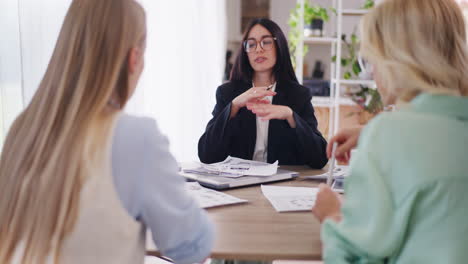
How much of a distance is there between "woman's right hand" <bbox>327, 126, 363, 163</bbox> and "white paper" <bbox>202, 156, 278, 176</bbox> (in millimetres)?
334

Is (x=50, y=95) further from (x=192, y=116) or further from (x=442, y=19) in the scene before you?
(x=192, y=116)

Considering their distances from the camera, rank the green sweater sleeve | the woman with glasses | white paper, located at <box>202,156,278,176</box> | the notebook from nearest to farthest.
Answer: the green sweater sleeve < the notebook < white paper, located at <box>202,156,278,176</box> < the woman with glasses

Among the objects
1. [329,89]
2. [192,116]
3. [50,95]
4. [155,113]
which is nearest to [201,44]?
[192,116]

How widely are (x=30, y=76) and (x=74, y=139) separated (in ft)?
3.88

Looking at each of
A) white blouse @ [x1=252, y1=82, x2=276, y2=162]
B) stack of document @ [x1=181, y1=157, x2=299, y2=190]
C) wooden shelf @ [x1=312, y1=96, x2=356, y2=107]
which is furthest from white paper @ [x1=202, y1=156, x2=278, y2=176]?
wooden shelf @ [x1=312, y1=96, x2=356, y2=107]

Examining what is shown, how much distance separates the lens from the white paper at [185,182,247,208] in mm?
1162

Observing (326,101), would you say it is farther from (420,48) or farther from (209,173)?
(420,48)

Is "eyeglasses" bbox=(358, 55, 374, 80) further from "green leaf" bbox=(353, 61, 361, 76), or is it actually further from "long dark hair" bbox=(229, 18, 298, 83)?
"long dark hair" bbox=(229, 18, 298, 83)

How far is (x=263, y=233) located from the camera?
959 millimetres

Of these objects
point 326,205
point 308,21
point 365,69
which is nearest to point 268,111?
point 326,205

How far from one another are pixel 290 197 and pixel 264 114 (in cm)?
49

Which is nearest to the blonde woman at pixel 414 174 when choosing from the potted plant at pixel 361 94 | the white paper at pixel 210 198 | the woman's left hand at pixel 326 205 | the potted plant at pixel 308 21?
the woman's left hand at pixel 326 205

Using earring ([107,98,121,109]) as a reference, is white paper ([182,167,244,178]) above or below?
below

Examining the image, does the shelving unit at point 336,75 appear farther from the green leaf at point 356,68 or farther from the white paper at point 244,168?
the white paper at point 244,168
